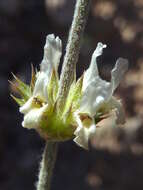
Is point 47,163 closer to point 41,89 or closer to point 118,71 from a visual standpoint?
point 41,89

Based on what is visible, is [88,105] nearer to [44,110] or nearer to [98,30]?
[44,110]

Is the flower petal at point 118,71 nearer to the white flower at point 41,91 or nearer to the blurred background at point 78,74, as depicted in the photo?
the white flower at point 41,91

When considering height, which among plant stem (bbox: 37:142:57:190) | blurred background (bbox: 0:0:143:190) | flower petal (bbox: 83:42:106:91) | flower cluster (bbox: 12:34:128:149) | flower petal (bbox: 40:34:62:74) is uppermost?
blurred background (bbox: 0:0:143:190)

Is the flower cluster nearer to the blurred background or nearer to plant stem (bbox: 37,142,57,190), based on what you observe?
plant stem (bbox: 37,142,57,190)

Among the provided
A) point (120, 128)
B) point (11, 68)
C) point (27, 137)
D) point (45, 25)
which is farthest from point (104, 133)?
point (45, 25)

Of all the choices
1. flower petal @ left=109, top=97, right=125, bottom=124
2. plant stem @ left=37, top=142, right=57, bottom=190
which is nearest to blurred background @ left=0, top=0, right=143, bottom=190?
plant stem @ left=37, top=142, right=57, bottom=190

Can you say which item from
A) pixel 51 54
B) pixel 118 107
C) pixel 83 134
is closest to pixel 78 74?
pixel 51 54
